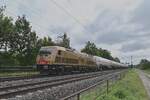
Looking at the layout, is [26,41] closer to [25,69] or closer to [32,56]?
[32,56]

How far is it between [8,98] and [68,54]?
2903 centimetres

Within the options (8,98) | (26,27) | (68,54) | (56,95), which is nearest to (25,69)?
(68,54)

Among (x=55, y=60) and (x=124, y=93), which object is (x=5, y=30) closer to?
(x=55, y=60)

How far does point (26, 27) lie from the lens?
208ft

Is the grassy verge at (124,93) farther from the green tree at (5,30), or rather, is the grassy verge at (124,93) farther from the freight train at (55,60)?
the green tree at (5,30)

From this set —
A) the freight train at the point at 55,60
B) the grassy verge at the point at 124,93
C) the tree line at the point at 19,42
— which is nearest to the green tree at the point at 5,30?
the tree line at the point at 19,42

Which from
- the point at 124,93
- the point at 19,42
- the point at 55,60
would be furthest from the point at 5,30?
the point at 124,93

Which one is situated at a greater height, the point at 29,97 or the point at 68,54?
the point at 68,54

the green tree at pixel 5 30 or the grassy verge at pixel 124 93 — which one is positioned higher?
the green tree at pixel 5 30

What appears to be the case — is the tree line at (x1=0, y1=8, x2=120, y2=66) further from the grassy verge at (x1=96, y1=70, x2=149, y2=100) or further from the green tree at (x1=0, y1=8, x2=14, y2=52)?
the grassy verge at (x1=96, y1=70, x2=149, y2=100)

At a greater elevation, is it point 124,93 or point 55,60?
point 55,60

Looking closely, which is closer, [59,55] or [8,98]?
[8,98]

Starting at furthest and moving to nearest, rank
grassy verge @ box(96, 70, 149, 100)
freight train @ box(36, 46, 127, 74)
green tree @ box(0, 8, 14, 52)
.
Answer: green tree @ box(0, 8, 14, 52), freight train @ box(36, 46, 127, 74), grassy verge @ box(96, 70, 149, 100)

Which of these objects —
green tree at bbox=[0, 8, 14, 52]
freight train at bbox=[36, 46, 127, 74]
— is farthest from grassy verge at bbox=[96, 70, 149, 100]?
green tree at bbox=[0, 8, 14, 52]
